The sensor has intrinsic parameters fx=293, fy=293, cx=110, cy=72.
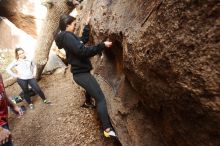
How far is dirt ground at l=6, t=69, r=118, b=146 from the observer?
5.71 meters

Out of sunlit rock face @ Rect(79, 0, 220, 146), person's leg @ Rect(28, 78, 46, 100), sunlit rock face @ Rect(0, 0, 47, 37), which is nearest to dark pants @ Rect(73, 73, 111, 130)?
sunlit rock face @ Rect(79, 0, 220, 146)

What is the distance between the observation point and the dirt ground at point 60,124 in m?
5.71

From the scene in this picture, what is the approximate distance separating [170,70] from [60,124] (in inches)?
164

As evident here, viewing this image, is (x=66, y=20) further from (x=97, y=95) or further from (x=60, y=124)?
(x=60, y=124)

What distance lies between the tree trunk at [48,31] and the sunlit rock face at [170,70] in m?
5.43

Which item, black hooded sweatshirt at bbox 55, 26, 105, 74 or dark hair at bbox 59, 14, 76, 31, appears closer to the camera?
black hooded sweatshirt at bbox 55, 26, 105, 74

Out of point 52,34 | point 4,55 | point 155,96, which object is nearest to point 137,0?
point 155,96

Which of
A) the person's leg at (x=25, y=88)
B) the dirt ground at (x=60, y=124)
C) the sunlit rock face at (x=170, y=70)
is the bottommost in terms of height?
the dirt ground at (x=60, y=124)

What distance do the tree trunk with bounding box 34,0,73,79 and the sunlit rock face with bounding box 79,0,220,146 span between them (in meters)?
5.43

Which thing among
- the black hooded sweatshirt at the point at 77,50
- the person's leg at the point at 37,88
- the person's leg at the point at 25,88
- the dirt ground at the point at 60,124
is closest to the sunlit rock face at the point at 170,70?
the black hooded sweatshirt at the point at 77,50

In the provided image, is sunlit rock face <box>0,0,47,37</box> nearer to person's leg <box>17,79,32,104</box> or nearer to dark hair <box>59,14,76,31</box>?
person's leg <box>17,79,32,104</box>

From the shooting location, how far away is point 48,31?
32.5ft

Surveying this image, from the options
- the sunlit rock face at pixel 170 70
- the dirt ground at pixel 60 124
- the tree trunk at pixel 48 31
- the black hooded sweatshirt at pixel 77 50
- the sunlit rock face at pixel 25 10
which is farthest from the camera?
the sunlit rock face at pixel 25 10

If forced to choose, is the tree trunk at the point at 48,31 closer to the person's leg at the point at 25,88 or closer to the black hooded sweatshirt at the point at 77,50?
the person's leg at the point at 25,88
